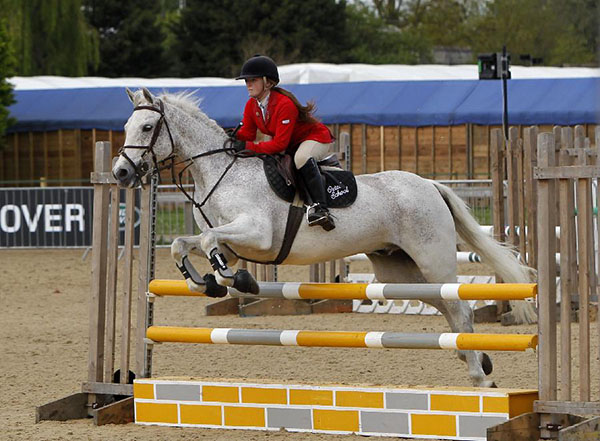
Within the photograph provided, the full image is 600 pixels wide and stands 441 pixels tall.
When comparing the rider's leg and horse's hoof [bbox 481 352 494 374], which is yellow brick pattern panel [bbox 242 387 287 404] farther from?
horse's hoof [bbox 481 352 494 374]

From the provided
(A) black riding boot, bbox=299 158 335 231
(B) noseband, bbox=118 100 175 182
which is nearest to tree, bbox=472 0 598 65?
(A) black riding boot, bbox=299 158 335 231

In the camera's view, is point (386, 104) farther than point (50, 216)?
Yes

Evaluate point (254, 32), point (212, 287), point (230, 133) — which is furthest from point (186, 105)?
point (254, 32)

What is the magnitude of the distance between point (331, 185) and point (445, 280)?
1.09m

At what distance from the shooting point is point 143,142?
6.84 meters

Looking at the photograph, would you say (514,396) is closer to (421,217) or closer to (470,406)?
(470,406)

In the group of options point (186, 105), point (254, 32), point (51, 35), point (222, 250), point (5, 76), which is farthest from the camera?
point (254, 32)

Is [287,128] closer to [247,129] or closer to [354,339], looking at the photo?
[247,129]

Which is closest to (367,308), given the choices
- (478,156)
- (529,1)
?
(478,156)

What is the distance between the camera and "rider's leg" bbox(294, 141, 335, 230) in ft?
22.8

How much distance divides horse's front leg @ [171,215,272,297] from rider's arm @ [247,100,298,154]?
55 cm

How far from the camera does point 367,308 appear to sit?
1286 cm

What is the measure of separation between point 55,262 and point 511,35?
114 feet

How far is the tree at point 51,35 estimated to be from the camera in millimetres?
32938
